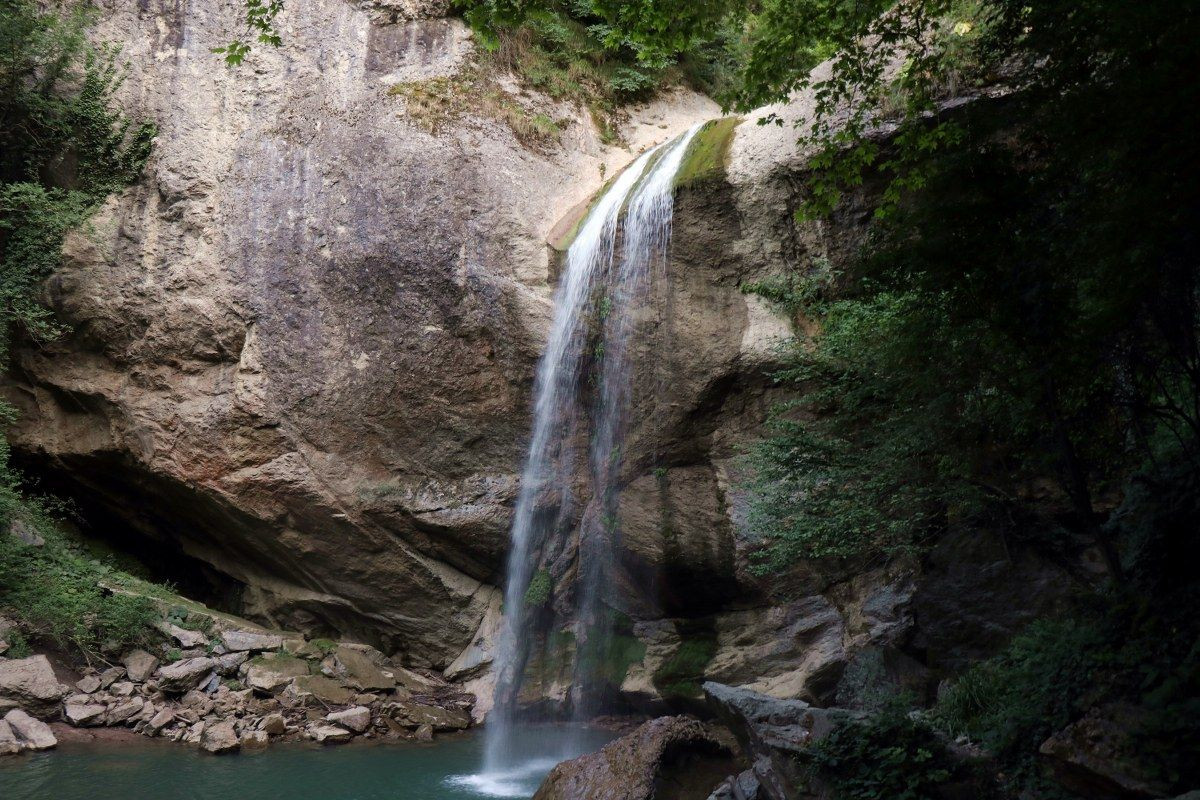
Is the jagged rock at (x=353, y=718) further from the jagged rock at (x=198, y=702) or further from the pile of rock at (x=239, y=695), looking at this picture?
the jagged rock at (x=198, y=702)

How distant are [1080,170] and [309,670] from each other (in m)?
11.2

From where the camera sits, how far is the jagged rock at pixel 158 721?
9961mm

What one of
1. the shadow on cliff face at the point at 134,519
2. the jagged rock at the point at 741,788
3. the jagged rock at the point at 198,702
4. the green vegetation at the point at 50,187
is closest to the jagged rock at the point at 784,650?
the jagged rock at the point at 741,788

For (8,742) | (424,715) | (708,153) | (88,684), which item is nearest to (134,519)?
(88,684)

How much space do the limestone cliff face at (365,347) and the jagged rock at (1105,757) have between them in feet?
20.4

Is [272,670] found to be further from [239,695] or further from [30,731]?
[30,731]

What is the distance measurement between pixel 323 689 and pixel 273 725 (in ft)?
3.78

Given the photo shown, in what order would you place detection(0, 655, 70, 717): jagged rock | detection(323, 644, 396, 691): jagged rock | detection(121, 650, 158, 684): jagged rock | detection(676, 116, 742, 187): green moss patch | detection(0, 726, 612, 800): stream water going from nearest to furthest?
detection(0, 726, 612, 800): stream water → detection(0, 655, 70, 717): jagged rock → detection(121, 650, 158, 684): jagged rock → detection(676, 116, 742, 187): green moss patch → detection(323, 644, 396, 691): jagged rock

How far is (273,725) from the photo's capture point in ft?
33.3

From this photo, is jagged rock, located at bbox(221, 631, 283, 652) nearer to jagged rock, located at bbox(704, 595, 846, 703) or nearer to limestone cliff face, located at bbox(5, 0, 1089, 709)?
limestone cliff face, located at bbox(5, 0, 1089, 709)

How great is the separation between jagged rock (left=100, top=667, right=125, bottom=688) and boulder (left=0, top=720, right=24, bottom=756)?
150cm

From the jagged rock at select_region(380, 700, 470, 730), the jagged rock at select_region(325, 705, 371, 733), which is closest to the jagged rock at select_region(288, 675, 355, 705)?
the jagged rock at select_region(325, 705, 371, 733)

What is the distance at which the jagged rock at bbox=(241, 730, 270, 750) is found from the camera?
9.77 m

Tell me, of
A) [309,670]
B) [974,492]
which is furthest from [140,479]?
[974,492]
